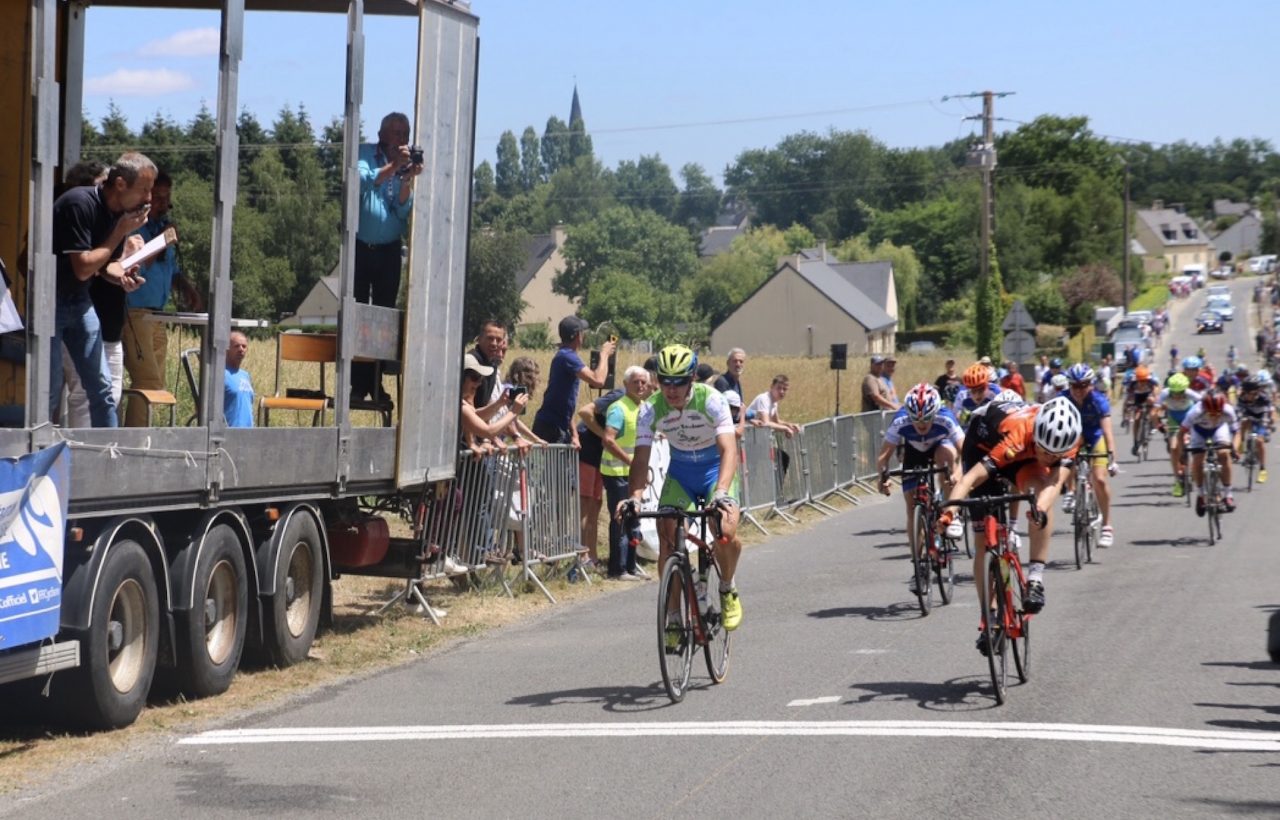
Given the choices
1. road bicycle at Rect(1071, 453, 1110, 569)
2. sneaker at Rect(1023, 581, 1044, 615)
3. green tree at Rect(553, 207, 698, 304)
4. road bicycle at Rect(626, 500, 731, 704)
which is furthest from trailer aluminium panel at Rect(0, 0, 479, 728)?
green tree at Rect(553, 207, 698, 304)

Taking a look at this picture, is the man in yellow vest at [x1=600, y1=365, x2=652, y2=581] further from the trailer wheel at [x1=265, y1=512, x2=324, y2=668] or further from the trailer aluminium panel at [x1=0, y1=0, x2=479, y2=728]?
the trailer wheel at [x1=265, y1=512, x2=324, y2=668]

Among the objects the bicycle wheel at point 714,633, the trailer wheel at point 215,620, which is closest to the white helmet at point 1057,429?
the bicycle wheel at point 714,633

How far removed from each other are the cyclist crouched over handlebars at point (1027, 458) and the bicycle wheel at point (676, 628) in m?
1.62

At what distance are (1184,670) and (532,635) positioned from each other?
4568 mm

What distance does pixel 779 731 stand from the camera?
27.9ft

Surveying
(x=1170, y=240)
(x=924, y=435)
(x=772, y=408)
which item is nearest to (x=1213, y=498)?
(x=772, y=408)

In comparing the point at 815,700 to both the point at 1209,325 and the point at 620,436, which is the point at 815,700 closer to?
the point at 620,436

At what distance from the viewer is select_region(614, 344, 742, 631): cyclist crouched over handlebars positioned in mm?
9609

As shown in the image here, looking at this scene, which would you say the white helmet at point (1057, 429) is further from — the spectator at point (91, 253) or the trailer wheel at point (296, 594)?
the spectator at point (91, 253)

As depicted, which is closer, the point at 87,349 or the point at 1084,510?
the point at 87,349

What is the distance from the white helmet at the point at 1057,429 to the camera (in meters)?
9.79

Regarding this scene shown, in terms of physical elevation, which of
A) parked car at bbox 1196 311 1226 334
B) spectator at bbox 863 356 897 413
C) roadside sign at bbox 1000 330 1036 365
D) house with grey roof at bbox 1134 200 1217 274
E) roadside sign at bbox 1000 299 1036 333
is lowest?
spectator at bbox 863 356 897 413

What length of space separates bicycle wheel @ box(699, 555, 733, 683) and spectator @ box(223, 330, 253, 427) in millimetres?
3247

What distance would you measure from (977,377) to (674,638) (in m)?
6.29
